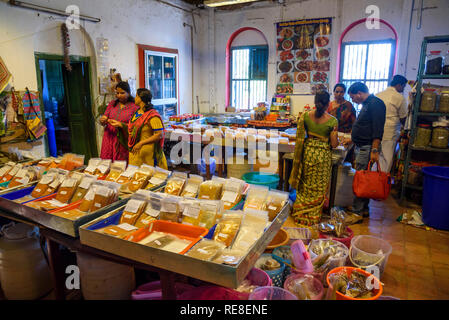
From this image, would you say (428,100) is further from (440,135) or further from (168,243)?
(168,243)

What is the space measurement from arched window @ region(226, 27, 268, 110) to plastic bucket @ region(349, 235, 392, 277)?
236 inches

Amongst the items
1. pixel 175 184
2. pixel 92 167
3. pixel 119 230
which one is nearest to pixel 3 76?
pixel 92 167

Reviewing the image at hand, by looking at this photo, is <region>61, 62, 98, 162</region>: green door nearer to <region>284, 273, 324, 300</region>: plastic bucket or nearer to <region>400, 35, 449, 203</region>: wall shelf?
<region>284, 273, 324, 300</region>: plastic bucket

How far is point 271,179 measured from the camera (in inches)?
182

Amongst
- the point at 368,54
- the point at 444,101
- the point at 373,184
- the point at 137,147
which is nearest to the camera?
the point at 137,147

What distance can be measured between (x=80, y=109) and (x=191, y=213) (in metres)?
4.79

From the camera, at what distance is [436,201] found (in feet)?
12.7

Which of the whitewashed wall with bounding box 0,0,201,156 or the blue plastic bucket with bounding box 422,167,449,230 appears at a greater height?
the whitewashed wall with bounding box 0,0,201,156

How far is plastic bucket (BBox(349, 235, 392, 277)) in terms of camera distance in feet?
8.63

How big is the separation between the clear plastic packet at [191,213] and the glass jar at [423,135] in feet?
12.6

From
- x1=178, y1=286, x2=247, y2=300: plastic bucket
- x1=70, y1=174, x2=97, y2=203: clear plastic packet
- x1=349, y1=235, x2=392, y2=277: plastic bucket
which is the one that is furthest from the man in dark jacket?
x1=70, y1=174, x2=97, y2=203: clear plastic packet

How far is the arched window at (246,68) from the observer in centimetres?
822

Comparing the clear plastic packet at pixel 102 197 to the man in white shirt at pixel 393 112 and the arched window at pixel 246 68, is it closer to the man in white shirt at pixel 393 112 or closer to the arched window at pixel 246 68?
the man in white shirt at pixel 393 112

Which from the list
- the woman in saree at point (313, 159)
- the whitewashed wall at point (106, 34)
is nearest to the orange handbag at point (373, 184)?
the woman in saree at point (313, 159)
